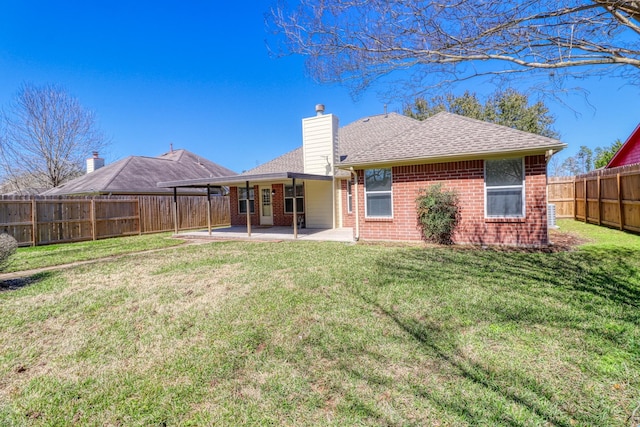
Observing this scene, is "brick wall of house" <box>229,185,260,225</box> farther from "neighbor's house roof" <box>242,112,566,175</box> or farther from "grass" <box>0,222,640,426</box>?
"grass" <box>0,222,640,426</box>

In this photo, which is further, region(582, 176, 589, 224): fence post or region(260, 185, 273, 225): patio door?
region(260, 185, 273, 225): patio door

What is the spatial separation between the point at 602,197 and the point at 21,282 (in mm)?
18317

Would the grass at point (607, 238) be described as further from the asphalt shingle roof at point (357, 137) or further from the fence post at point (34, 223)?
the fence post at point (34, 223)

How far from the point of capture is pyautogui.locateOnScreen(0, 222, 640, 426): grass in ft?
8.00

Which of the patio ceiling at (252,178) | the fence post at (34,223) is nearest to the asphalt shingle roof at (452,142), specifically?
the patio ceiling at (252,178)

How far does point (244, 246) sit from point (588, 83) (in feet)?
29.5

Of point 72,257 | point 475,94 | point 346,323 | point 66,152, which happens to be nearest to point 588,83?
point 346,323

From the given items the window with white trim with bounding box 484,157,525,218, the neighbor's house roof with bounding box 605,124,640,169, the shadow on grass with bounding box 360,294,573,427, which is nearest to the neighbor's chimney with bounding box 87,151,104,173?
the window with white trim with bounding box 484,157,525,218

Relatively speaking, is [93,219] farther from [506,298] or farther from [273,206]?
[506,298]

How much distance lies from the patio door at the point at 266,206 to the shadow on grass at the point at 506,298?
10.2 metres

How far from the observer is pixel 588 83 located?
16.0ft

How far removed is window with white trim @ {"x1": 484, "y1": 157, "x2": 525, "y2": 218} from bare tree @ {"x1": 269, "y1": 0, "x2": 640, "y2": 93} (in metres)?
4.11

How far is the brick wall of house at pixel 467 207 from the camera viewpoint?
28.0ft

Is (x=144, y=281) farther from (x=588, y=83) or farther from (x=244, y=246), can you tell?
(x=588, y=83)
